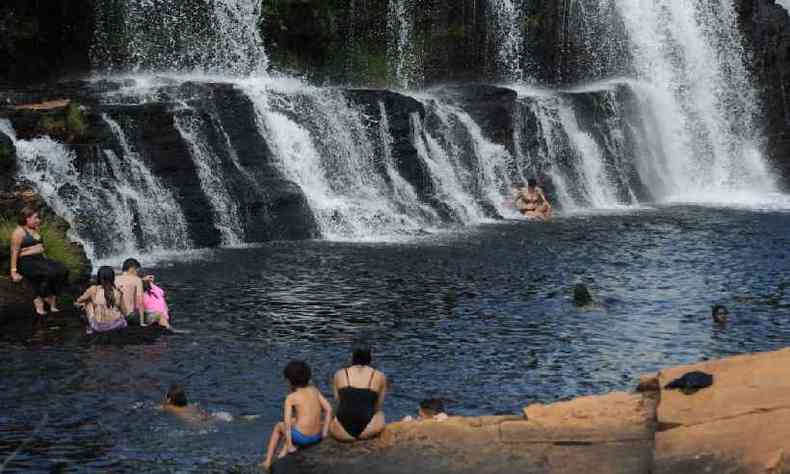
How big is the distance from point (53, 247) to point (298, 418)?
35.9 ft

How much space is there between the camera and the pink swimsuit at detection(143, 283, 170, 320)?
18.5m

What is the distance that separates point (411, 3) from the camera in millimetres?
45688

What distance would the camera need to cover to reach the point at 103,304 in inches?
704

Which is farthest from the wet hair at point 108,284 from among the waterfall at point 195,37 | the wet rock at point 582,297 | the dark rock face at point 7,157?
the waterfall at point 195,37

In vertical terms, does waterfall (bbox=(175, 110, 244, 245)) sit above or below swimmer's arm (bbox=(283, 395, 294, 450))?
above

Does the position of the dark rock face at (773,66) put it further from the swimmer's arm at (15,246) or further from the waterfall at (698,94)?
the swimmer's arm at (15,246)

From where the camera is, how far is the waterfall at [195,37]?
40.1 meters

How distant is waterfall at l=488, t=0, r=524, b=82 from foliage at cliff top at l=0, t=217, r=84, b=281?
1081 inches

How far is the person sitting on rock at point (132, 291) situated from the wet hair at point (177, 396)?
4.17 metres

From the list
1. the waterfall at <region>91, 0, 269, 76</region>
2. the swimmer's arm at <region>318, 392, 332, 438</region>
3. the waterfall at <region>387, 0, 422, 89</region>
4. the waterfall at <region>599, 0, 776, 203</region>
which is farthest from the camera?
the waterfall at <region>599, 0, 776, 203</region>

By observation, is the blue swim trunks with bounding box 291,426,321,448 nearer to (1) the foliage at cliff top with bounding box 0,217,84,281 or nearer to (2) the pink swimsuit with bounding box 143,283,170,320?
(2) the pink swimsuit with bounding box 143,283,170,320

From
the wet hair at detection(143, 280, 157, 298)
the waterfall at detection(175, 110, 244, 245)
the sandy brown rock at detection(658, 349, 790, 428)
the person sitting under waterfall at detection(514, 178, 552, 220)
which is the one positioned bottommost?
the sandy brown rock at detection(658, 349, 790, 428)

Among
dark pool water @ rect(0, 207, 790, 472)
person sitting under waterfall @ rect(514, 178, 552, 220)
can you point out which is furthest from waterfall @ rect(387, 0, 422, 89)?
dark pool water @ rect(0, 207, 790, 472)

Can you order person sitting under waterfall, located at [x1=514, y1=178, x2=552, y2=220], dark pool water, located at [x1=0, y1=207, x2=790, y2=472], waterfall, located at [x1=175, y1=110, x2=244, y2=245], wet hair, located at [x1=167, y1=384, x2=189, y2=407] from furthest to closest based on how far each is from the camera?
person sitting under waterfall, located at [x1=514, y1=178, x2=552, y2=220], waterfall, located at [x1=175, y1=110, x2=244, y2=245], wet hair, located at [x1=167, y1=384, x2=189, y2=407], dark pool water, located at [x1=0, y1=207, x2=790, y2=472]
